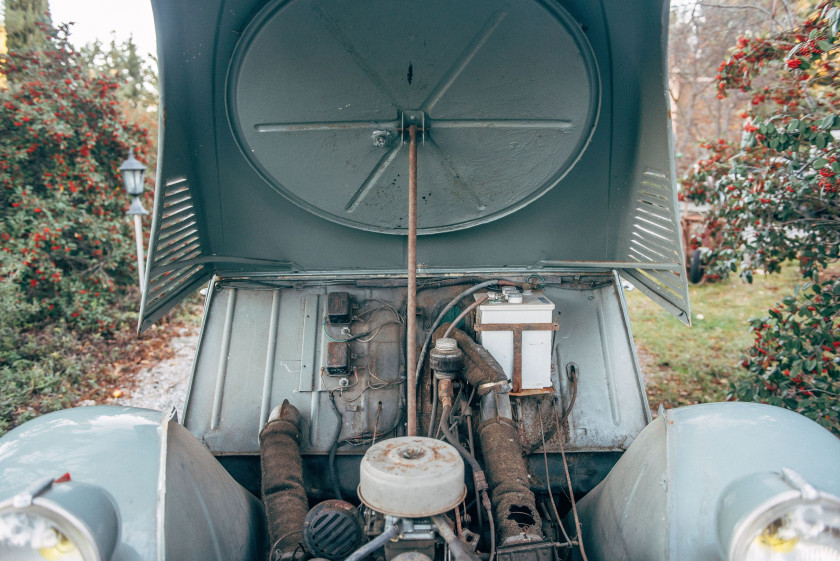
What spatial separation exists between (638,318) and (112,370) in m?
7.79

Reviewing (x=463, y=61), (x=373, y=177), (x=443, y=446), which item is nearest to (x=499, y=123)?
(x=463, y=61)

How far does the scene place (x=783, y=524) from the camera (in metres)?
1.46

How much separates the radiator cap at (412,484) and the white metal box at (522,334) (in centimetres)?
112

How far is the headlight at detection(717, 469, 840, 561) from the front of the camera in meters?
1.41

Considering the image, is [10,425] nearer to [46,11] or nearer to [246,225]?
[246,225]

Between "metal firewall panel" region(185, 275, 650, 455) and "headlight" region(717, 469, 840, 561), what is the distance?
1344 millimetres

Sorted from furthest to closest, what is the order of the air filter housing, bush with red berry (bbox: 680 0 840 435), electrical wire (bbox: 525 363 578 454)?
bush with red berry (bbox: 680 0 840 435) < electrical wire (bbox: 525 363 578 454) < the air filter housing

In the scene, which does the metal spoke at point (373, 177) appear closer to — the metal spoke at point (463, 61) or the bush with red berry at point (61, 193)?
the metal spoke at point (463, 61)

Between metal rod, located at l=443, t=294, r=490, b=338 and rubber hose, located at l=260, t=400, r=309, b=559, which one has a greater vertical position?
metal rod, located at l=443, t=294, r=490, b=338

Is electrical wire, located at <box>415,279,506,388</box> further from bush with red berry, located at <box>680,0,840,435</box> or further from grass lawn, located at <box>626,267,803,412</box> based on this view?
grass lawn, located at <box>626,267,803,412</box>

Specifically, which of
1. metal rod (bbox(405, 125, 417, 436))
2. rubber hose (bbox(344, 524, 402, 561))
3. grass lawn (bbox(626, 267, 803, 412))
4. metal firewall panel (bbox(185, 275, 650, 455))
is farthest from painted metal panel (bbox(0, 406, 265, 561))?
grass lawn (bbox(626, 267, 803, 412))

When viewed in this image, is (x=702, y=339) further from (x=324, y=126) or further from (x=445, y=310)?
(x=324, y=126)

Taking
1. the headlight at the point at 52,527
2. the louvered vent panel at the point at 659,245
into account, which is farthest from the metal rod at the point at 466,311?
the headlight at the point at 52,527

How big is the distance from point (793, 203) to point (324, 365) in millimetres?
3581
